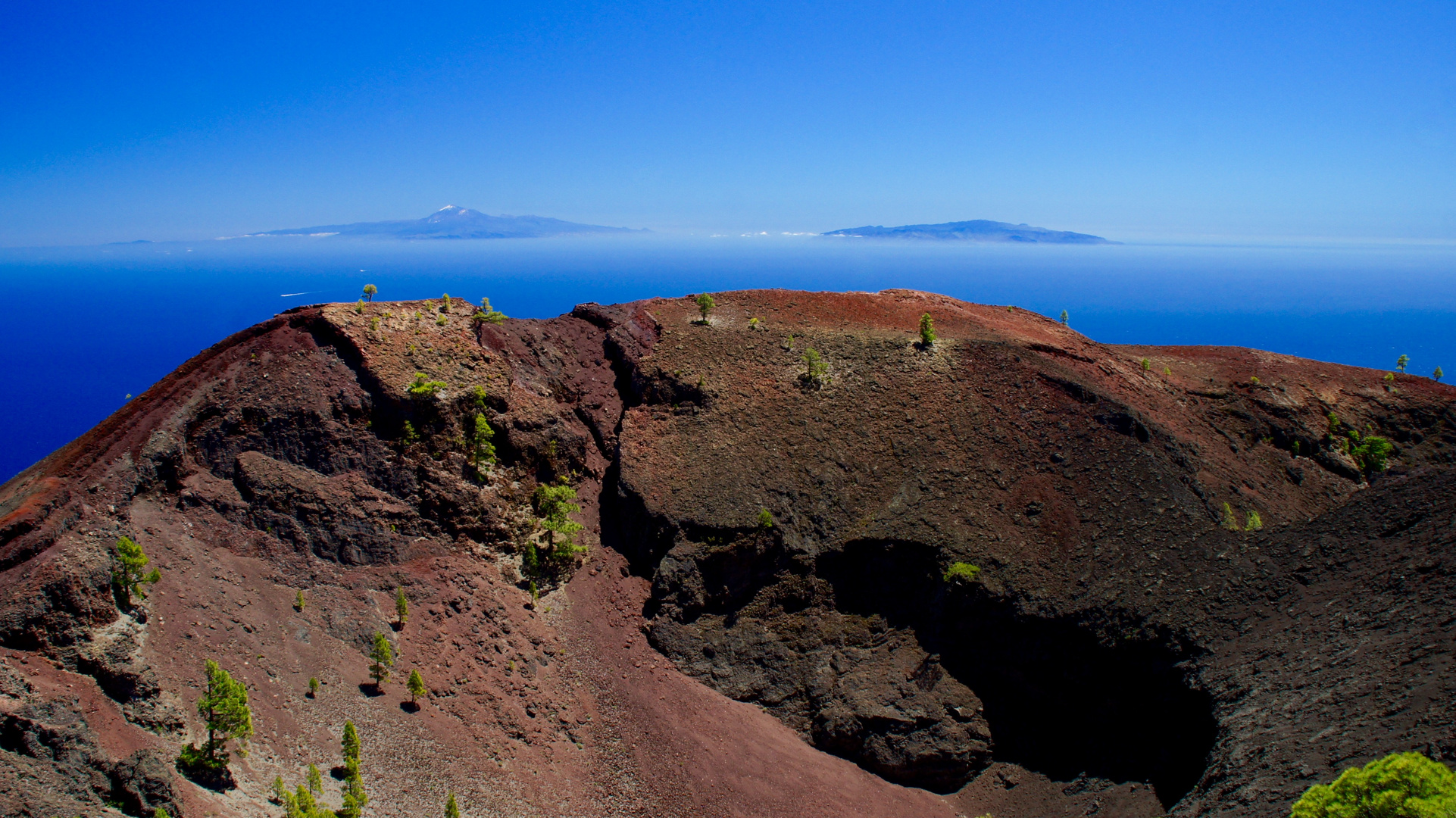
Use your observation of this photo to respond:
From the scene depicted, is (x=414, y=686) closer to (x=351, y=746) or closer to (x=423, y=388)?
(x=351, y=746)

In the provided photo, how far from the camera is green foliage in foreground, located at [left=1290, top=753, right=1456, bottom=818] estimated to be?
7.97 meters

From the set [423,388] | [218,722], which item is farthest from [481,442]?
[218,722]

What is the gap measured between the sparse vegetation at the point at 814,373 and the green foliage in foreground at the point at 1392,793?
1884cm

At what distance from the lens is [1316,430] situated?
90.0ft

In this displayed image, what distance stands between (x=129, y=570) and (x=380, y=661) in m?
5.60

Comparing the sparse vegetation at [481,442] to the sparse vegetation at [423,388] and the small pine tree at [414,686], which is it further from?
the small pine tree at [414,686]

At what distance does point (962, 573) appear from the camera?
1938cm

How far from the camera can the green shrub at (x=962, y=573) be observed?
19312 millimetres

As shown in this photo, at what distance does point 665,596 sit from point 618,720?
13.7ft

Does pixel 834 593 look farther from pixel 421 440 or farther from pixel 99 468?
pixel 99 468

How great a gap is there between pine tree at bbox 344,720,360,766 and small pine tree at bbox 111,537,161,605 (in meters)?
5.67

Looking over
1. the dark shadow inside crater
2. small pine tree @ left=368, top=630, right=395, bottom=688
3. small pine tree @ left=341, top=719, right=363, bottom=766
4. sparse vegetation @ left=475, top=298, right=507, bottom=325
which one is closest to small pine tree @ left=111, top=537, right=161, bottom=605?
small pine tree @ left=368, top=630, right=395, bottom=688

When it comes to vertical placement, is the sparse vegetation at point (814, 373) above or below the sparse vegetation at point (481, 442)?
above

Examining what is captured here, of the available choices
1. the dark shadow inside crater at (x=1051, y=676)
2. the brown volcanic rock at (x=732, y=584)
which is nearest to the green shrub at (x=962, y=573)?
the dark shadow inside crater at (x=1051, y=676)
